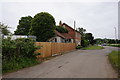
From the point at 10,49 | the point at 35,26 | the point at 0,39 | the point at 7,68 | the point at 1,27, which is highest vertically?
the point at 35,26

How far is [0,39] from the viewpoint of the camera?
9.05 metres

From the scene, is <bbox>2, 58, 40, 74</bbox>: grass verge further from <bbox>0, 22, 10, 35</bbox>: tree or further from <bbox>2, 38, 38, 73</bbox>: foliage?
<bbox>0, 22, 10, 35</bbox>: tree

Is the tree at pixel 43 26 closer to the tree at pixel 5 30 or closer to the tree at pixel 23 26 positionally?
the tree at pixel 23 26

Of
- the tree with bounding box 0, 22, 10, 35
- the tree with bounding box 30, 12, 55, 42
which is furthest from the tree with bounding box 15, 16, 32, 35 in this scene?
the tree with bounding box 0, 22, 10, 35

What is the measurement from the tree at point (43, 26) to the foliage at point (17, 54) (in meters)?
18.2

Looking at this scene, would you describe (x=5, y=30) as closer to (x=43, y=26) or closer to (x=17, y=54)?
(x=17, y=54)

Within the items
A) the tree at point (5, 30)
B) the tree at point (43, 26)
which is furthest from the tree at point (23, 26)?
the tree at point (5, 30)

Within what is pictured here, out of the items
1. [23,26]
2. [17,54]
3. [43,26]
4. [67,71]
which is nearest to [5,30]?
[17,54]

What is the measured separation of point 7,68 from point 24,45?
2.78 metres

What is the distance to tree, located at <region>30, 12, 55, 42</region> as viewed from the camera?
30.3 metres

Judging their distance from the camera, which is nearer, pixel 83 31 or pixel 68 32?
pixel 68 32

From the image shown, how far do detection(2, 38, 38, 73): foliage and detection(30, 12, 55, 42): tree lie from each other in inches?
716

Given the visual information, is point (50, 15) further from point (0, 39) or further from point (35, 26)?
point (0, 39)

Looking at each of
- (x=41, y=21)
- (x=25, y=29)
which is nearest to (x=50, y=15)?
(x=41, y=21)
